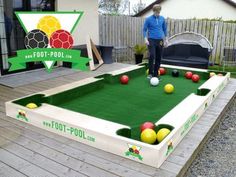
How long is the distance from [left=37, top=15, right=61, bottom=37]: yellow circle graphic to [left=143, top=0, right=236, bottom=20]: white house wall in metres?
14.6

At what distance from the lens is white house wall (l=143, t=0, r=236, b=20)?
15.8 meters

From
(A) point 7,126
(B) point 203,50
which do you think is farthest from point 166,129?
(B) point 203,50

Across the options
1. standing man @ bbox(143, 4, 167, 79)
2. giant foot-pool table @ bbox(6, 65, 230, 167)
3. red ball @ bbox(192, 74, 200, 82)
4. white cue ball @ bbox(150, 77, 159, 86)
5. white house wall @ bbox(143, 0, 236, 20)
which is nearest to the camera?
giant foot-pool table @ bbox(6, 65, 230, 167)

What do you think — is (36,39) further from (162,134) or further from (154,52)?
(154,52)

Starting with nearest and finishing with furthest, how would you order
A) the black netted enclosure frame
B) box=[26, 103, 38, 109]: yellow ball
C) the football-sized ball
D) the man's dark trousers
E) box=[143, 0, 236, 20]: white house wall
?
the football-sized ball, box=[26, 103, 38, 109]: yellow ball, the man's dark trousers, the black netted enclosure frame, box=[143, 0, 236, 20]: white house wall

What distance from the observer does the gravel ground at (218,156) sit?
2783mm

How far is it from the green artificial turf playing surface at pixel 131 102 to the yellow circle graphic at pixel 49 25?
114 cm

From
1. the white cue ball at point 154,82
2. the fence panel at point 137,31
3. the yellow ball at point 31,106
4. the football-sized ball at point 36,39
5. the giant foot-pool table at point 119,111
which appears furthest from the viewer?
the fence panel at point 137,31

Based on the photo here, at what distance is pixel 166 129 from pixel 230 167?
2.70ft

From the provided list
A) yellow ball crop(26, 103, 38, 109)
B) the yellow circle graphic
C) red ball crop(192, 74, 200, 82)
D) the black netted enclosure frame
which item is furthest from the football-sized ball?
the black netted enclosure frame

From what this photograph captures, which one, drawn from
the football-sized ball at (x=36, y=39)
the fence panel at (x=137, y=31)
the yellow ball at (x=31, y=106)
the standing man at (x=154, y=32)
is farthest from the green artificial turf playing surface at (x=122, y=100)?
the fence panel at (x=137, y=31)

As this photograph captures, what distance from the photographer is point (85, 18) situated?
786cm

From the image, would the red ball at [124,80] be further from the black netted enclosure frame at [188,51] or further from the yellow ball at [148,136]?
the yellow ball at [148,136]

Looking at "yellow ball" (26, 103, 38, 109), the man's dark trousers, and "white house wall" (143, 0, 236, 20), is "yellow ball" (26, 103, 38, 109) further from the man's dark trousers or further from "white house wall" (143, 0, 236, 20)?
"white house wall" (143, 0, 236, 20)
